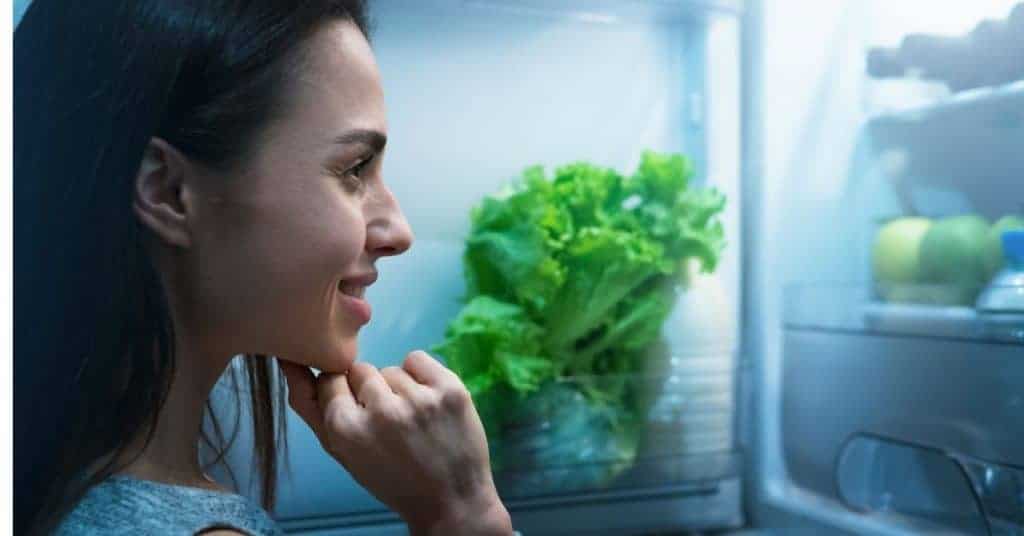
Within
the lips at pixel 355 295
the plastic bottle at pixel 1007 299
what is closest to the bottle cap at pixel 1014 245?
the plastic bottle at pixel 1007 299

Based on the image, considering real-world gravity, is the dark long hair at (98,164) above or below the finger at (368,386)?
above

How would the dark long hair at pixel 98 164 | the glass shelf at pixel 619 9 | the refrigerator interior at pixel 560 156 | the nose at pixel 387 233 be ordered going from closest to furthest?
the dark long hair at pixel 98 164
the nose at pixel 387 233
the refrigerator interior at pixel 560 156
the glass shelf at pixel 619 9

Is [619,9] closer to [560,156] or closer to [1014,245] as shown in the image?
[560,156]

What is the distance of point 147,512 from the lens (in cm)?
65

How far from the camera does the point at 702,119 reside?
4.41 feet

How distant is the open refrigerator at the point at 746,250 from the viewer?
1038mm

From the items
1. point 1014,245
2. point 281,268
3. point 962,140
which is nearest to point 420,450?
point 281,268

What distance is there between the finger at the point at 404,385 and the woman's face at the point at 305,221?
37 millimetres

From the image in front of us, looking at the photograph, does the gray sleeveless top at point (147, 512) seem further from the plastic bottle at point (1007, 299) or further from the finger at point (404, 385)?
the plastic bottle at point (1007, 299)

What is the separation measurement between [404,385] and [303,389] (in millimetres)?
93

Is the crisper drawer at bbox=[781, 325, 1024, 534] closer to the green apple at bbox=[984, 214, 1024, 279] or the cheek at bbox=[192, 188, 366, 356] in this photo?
the green apple at bbox=[984, 214, 1024, 279]

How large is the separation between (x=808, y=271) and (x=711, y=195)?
0.19 m

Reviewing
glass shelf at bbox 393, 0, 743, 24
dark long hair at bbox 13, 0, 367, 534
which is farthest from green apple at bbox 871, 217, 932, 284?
dark long hair at bbox 13, 0, 367, 534

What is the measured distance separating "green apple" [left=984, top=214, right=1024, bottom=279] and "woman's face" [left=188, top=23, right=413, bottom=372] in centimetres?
63
